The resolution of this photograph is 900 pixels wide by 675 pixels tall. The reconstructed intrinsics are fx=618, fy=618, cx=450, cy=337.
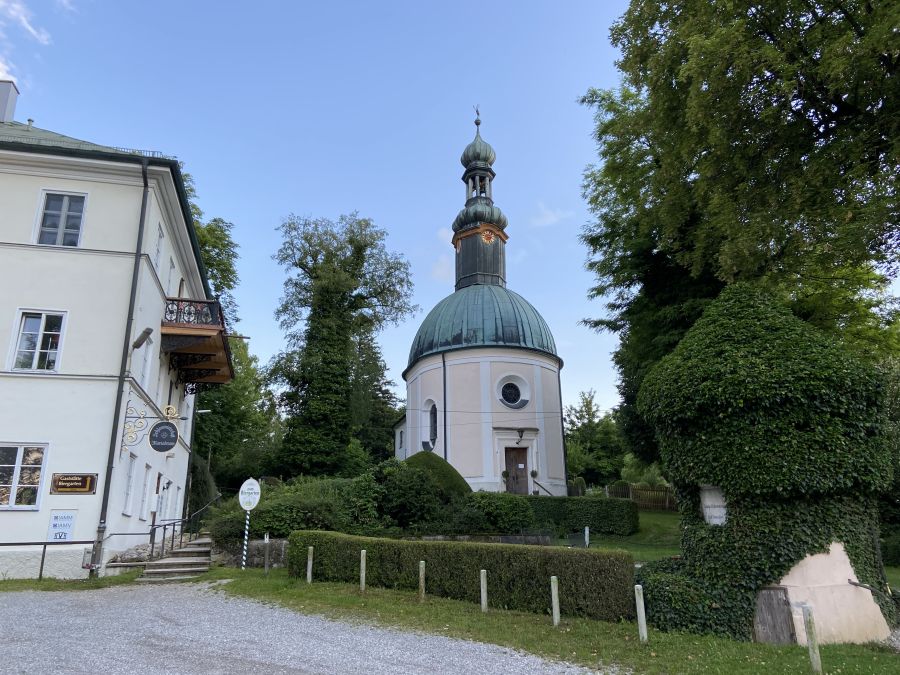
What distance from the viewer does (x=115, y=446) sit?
13.6 meters

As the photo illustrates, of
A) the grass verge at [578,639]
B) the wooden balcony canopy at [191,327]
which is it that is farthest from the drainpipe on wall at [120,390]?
the grass verge at [578,639]

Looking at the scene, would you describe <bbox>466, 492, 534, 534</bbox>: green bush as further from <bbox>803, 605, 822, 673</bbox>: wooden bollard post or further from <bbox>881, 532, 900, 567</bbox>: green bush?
<bbox>803, 605, 822, 673</bbox>: wooden bollard post

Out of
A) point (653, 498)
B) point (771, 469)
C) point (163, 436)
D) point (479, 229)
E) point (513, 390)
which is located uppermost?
point (479, 229)

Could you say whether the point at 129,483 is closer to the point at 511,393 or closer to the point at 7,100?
the point at 7,100

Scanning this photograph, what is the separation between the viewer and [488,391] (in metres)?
30.6

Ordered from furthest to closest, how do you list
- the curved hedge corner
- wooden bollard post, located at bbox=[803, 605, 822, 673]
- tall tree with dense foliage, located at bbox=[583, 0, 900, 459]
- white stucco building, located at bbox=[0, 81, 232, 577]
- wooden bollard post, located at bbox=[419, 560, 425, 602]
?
white stucco building, located at bbox=[0, 81, 232, 577], wooden bollard post, located at bbox=[419, 560, 425, 602], tall tree with dense foliage, located at bbox=[583, 0, 900, 459], the curved hedge corner, wooden bollard post, located at bbox=[803, 605, 822, 673]

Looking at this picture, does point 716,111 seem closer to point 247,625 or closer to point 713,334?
point 713,334

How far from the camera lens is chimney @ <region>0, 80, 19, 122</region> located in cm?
1759

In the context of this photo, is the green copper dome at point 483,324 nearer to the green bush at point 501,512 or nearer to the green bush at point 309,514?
the green bush at point 501,512

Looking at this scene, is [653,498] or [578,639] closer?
[578,639]

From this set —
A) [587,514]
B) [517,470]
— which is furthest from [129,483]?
[517,470]

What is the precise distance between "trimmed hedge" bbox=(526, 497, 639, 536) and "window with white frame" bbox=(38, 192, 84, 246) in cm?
1844

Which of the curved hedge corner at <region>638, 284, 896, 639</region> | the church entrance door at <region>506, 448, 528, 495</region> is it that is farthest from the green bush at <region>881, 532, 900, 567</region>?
the church entrance door at <region>506, 448, 528, 495</region>

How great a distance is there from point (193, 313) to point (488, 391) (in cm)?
1613
